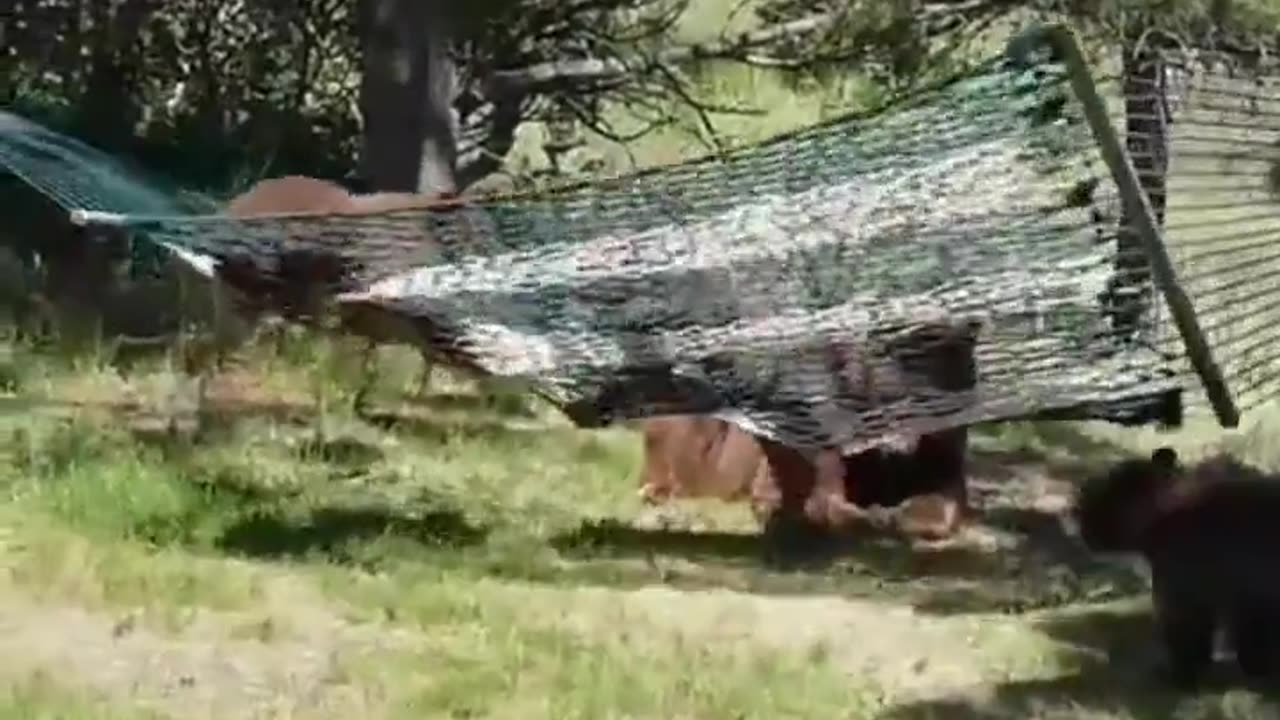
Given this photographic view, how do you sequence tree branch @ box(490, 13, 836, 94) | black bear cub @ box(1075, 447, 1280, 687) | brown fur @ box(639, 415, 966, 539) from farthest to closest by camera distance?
tree branch @ box(490, 13, 836, 94) → brown fur @ box(639, 415, 966, 539) → black bear cub @ box(1075, 447, 1280, 687)

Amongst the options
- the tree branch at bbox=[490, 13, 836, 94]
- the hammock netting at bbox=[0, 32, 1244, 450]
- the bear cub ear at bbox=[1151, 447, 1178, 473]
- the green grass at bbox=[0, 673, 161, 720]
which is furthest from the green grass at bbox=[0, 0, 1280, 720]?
the tree branch at bbox=[490, 13, 836, 94]

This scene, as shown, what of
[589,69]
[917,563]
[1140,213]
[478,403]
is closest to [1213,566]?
[1140,213]

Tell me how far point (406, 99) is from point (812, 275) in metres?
3.47

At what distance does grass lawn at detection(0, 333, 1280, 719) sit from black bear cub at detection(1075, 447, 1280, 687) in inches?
4.4

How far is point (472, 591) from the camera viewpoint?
4480 mm

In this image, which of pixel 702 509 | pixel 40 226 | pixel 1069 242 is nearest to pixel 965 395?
pixel 1069 242

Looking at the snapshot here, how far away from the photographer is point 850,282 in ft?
14.0

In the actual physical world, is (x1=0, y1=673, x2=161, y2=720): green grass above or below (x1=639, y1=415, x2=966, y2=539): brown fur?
below

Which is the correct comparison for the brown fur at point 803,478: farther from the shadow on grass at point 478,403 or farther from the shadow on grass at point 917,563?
the shadow on grass at point 478,403

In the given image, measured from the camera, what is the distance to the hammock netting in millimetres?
3932

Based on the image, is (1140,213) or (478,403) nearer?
(1140,213)

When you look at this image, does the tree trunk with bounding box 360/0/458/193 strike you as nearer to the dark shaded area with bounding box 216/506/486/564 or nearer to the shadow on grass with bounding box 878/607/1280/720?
the dark shaded area with bounding box 216/506/486/564

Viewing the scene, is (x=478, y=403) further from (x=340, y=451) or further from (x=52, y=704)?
(x=52, y=704)

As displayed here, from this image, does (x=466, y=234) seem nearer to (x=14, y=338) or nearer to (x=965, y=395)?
(x=965, y=395)
